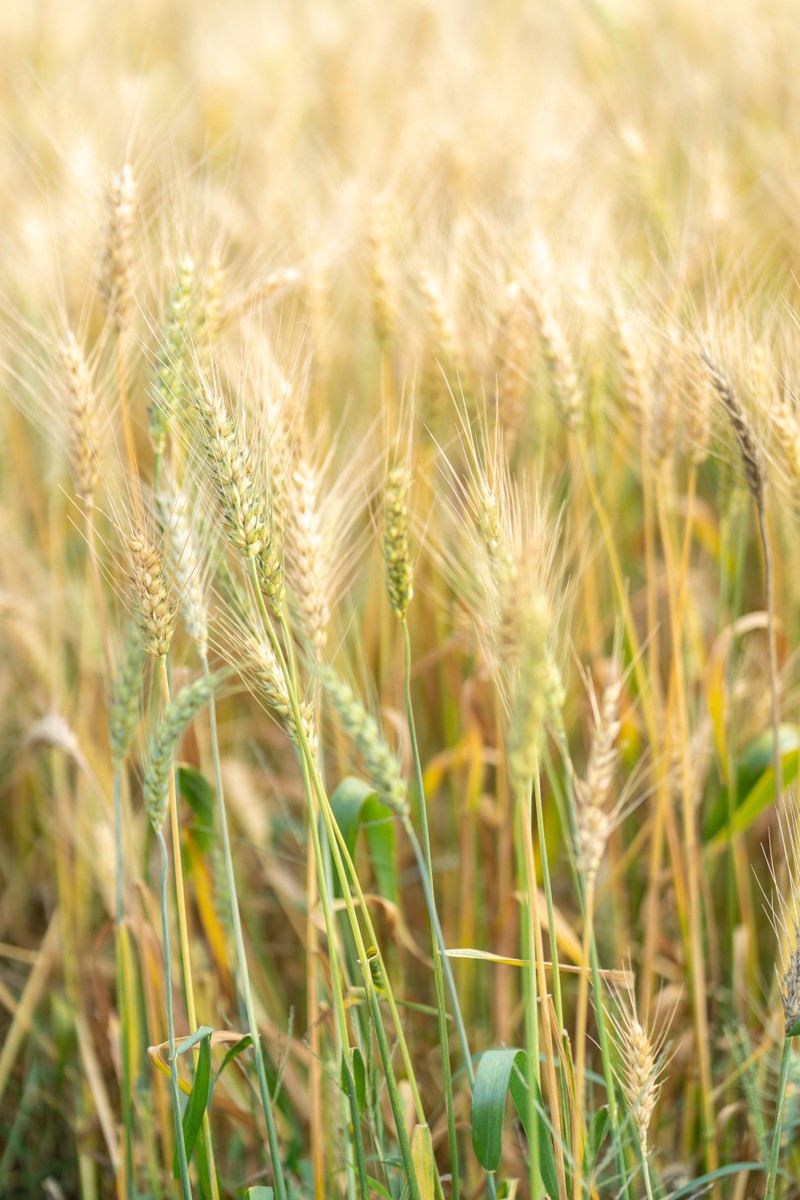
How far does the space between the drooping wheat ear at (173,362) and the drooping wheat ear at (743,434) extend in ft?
2.27

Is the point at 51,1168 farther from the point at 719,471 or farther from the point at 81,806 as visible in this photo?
the point at 719,471

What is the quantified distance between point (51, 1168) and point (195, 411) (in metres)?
1.36

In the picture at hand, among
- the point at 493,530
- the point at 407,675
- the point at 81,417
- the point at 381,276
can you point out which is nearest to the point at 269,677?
the point at 407,675

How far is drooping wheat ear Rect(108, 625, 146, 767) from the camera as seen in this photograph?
4.30 feet

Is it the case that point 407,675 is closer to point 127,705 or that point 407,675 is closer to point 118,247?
point 127,705

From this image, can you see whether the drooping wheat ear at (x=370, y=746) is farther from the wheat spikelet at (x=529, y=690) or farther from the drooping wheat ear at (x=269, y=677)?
the wheat spikelet at (x=529, y=690)

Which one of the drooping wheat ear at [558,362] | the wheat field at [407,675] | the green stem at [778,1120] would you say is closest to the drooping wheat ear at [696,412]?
the wheat field at [407,675]

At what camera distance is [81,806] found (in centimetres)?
183

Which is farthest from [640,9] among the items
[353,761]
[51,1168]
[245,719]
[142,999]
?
[51,1168]

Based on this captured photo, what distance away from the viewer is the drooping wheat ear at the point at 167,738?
3.71 feet

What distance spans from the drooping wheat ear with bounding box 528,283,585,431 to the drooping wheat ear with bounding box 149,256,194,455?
507 mm

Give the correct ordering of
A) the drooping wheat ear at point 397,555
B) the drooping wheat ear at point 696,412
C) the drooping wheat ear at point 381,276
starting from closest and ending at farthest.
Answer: the drooping wheat ear at point 397,555, the drooping wheat ear at point 696,412, the drooping wheat ear at point 381,276

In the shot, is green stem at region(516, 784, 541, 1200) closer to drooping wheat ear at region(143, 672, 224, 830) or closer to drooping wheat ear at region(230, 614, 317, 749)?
drooping wheat ear at region(230, 614, 317, 749)

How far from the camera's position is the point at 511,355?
5.37ft
